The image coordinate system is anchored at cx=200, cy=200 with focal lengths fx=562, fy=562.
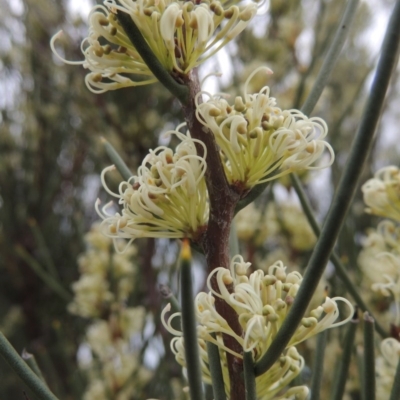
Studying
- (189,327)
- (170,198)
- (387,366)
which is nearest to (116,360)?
(387,366)

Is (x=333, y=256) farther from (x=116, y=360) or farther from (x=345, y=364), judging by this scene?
(x=116, y=360)

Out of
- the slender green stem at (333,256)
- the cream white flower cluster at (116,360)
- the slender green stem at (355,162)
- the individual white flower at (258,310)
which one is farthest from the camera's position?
the cream white flower cluster at (116,360)

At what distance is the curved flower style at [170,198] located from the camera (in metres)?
0.38

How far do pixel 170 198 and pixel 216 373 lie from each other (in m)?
0.12

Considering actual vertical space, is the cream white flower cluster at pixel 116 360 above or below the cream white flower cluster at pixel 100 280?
below

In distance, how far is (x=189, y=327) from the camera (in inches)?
10.3

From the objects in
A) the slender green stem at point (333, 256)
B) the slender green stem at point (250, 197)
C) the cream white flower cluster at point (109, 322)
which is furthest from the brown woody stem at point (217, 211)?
the cream white flower cluster at point (109, 322)

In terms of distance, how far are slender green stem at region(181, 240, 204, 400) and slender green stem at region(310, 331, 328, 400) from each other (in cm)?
16

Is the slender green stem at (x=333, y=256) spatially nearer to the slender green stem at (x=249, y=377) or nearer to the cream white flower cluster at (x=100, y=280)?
the slender green stem at (x=249, y=377)

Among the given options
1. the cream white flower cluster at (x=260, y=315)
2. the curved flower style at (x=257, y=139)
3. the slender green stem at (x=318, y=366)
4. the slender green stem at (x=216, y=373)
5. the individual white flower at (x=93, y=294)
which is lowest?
the individual white flower at (x=93, y=294)

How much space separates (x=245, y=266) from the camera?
390 millimetres

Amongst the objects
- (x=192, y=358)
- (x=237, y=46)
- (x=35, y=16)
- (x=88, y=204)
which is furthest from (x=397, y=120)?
(x=192, y=358)

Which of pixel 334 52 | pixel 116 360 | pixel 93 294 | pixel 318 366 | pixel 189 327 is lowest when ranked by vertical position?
pixel 116 360

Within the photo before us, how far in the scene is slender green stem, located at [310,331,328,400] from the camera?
16.3 inches
